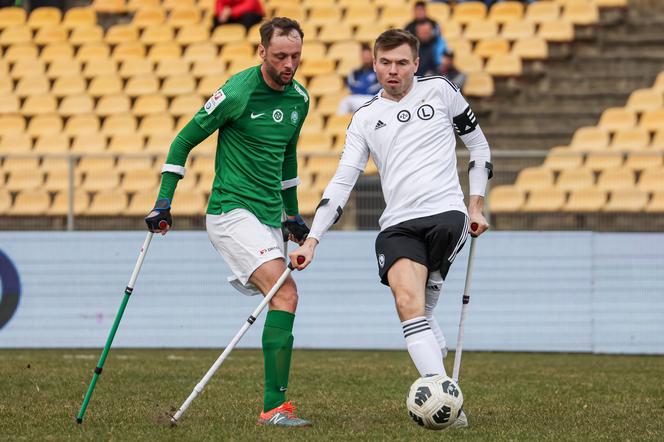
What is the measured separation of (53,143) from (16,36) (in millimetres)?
3906

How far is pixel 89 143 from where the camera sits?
59.7ft

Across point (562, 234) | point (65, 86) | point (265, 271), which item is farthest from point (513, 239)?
point (65, 86)

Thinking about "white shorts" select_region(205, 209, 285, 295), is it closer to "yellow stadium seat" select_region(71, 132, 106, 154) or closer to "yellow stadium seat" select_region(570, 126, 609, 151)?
"yellow stadium seat" select_region(570, 126, 609, 151)

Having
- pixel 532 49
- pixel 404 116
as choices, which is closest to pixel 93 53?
pixel 532 49

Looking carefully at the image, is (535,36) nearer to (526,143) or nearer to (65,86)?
(526,143)

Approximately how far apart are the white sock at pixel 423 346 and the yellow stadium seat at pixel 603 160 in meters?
7.10

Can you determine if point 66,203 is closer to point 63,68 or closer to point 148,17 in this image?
point 63,68

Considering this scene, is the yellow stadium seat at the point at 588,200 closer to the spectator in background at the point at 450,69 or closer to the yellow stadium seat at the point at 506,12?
the spectator in background at the point at 450,69

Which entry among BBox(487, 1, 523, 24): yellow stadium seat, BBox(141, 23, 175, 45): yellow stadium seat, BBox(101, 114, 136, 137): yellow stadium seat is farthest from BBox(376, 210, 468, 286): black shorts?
BBox(141, 23, 175, 45): yellow stadium seat

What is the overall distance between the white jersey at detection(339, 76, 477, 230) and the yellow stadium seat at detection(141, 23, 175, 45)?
44.7 feet

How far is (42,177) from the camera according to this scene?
47.2 ft

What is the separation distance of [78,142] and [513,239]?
732cm

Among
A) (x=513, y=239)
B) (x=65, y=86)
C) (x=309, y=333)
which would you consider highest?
(x=65, y=86)

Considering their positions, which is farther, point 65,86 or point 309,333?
point 65,86
